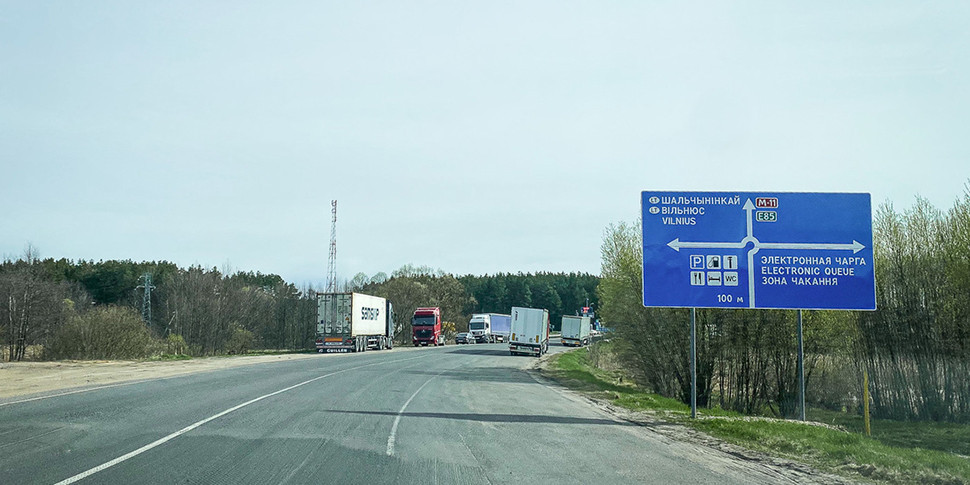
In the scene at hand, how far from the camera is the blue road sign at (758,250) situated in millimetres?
18547

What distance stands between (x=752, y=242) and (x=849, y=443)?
6.47 m

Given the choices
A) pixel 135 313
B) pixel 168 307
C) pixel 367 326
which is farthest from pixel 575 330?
pixel 135 313

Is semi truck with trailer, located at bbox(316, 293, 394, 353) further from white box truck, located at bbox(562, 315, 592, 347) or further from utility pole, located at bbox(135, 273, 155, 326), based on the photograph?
white box truck, located at bbox(562, 315, 592, 347)

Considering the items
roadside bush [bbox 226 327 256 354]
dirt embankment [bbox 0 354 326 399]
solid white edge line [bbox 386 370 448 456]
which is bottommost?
roadside bush [bbox 226 327 256 354]

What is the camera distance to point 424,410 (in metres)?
17.4

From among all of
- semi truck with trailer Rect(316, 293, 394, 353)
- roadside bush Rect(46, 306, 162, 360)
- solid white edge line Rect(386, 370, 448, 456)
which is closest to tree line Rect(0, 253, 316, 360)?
roadside bush Rect(46, 306, 162, 360)

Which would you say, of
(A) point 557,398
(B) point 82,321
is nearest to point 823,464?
(A) point 557,398

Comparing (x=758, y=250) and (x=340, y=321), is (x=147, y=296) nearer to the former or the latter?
(x=340, y=321)

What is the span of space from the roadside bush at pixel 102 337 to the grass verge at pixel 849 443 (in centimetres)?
2992

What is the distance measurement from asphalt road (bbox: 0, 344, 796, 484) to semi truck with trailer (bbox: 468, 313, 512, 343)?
2795 inches

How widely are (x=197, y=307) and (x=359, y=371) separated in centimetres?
4868

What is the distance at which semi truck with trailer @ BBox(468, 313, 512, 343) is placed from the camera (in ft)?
302

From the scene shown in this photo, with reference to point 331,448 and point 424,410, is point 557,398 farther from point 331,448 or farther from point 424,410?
point 331,448

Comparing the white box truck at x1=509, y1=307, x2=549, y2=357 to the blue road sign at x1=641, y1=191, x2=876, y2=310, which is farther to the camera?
the white box truck at x1=509, y1=307, x2=549, y2=357
